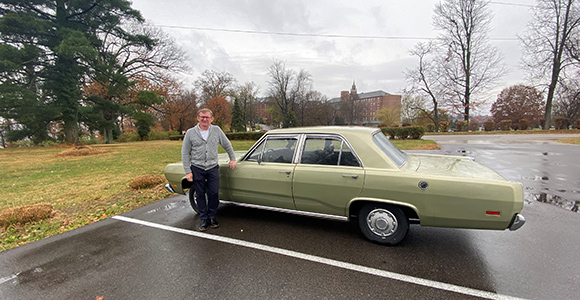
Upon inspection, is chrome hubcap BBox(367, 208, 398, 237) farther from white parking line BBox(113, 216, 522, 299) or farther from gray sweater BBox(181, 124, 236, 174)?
gray sweater BBox(181, 124, 236, 174)

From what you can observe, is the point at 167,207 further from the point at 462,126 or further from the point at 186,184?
the point at 462,126

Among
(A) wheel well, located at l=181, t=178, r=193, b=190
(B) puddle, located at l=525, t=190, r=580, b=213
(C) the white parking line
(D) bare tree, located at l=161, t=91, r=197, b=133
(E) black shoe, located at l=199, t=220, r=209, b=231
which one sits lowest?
(C) the white parking line

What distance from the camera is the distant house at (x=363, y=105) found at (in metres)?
79.4

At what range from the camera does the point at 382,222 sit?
2.97m

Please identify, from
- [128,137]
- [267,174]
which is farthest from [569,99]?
[128,137]

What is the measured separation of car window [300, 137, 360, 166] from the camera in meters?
3.19

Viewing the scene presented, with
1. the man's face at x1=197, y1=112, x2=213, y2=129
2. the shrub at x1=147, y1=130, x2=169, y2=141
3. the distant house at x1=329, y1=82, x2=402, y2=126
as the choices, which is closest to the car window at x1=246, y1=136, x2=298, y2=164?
the man's face at x1=197, y1=112, x2=213, y2=129

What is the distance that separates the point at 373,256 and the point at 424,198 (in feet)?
2.99

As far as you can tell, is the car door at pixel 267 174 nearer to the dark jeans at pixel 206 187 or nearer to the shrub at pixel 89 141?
the dark jeans at pixel 206 187

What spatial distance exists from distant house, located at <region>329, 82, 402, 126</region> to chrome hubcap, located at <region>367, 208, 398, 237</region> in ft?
243

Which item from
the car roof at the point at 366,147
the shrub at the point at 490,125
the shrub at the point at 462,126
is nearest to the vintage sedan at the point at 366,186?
the car roof at the point at 366,147

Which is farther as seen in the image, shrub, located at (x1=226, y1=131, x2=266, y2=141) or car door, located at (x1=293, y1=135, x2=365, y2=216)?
shrub, located at (x1=226, y1=131, x2=266, y2=141)

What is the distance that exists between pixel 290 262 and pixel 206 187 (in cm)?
178

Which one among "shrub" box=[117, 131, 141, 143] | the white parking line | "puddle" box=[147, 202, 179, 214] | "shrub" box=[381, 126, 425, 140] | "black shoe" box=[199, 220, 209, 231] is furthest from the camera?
"shrub" box=[117, 131, 141, 143]
